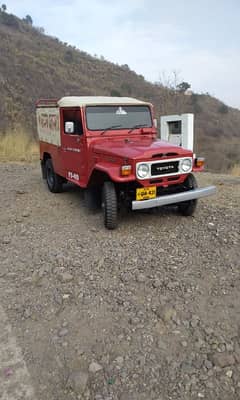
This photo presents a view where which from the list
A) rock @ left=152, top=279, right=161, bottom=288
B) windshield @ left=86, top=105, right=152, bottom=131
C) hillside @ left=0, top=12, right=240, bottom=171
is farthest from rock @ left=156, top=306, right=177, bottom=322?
hillside @ left=0, top=12, right=240, bottom=171

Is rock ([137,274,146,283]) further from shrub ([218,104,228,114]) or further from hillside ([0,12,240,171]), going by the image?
shrub ([218,104,228,114])

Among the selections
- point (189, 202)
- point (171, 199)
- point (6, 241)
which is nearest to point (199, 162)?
point (189, 202)

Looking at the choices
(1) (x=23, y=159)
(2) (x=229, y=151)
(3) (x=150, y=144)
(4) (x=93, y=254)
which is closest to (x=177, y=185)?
(3) (x=150, y=144)

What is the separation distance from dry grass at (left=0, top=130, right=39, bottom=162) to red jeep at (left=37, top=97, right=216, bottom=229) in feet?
17.7

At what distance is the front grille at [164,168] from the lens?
14.1ft

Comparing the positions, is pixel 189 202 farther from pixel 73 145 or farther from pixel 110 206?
pixel 73 145

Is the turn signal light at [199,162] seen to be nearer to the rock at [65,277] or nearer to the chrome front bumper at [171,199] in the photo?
the chrome front bumper at [171,199]

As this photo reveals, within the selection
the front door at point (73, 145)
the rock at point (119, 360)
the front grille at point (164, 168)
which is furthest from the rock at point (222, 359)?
the front door at point (73, 145)

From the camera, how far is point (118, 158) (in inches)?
169

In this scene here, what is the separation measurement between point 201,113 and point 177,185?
38365 millimetres

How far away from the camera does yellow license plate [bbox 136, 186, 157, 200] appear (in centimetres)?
427

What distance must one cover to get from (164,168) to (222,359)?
8.49 feet

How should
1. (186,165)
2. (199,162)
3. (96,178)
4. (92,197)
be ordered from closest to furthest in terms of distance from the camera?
(186,165) → (199,162) → (96,178) → (92,197)

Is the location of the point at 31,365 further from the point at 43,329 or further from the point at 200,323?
the point at 200,323
